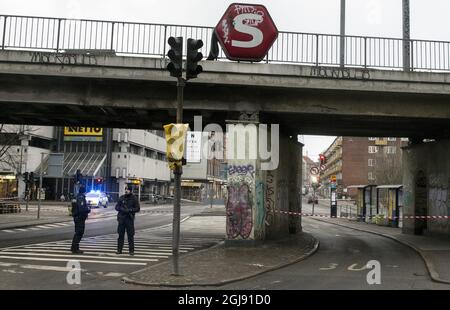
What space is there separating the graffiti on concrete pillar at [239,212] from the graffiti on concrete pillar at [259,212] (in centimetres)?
32

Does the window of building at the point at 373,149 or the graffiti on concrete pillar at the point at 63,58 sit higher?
the window of building at the point at 373,149

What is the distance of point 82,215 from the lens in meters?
14.2

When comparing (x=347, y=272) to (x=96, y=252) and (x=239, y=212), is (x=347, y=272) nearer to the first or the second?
(x=239, y=212)

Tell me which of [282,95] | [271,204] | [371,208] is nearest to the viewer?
[282,95]

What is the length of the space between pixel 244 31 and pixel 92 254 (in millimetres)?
7937

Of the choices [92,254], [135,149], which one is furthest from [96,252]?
[135,149]

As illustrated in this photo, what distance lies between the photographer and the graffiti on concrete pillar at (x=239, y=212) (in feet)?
53.1

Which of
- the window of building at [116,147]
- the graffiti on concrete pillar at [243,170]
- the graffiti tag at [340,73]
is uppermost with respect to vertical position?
the window of building at [116,147]

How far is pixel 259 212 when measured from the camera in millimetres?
16656

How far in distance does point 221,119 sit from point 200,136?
50.1 m

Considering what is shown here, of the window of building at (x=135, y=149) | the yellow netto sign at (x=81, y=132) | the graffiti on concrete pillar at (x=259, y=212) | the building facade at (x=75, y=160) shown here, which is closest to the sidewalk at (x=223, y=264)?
the graffiti on concrete pillar at (x=259, y=212)

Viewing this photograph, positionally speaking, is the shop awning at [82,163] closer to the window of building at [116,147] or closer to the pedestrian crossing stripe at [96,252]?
the window of building at [116,147]
